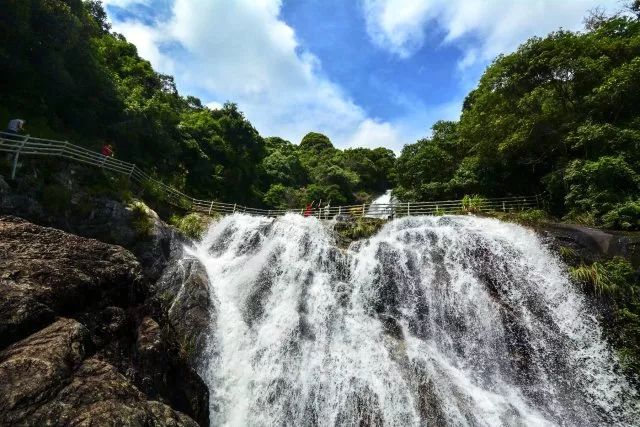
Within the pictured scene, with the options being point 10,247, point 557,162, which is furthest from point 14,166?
point 557,162

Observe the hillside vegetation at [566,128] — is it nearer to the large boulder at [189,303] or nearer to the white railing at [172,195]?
the white railing at [172,195]

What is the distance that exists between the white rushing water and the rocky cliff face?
131 inches

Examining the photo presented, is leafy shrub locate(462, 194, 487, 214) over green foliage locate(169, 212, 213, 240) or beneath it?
over

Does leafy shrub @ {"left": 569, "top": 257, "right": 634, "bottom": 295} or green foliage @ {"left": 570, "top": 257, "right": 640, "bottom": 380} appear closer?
green foliage @ {"left": 570, "top": 257, "right": 640, "bottom": 380}

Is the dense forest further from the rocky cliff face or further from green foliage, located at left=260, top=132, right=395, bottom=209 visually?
the rocky cliff face

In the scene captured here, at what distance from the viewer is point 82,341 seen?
7672 millimetres

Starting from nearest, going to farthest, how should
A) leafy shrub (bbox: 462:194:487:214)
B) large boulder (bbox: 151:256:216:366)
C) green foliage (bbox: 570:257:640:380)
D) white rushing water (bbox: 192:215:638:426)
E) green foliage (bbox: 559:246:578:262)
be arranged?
1. white rushing water (bbox: 192:215:638:426)
2. green foliage (bbox: 570:257:640:380)
3. large boulder (bbox: 151:256:216:366)
4. green foliage (bbox: 559:246:578:262)
5. leafy shrub (bbox: 462:194:487:214)

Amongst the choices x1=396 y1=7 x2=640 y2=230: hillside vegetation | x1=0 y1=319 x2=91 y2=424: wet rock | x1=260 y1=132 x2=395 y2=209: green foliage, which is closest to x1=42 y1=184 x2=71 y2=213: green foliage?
x1=0 y1=319 x2=91 y2=424: wet rock

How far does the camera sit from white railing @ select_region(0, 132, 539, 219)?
14.5 m

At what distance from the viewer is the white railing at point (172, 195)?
14.5m

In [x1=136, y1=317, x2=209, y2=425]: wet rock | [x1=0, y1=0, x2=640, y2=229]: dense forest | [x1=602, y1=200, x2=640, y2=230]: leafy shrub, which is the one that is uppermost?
[x1=0, y1=0, x2=640, y2=229]: dense forest

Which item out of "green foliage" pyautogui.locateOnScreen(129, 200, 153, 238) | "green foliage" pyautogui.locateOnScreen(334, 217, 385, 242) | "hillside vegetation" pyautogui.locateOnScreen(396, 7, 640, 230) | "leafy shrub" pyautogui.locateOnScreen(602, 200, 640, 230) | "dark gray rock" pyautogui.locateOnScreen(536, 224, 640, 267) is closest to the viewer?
"dark gray rock" pyautogui.locateOnScreen(536, 224, 640, 267)

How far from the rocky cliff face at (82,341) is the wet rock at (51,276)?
19 mm

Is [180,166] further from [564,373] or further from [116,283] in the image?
[564,373]
